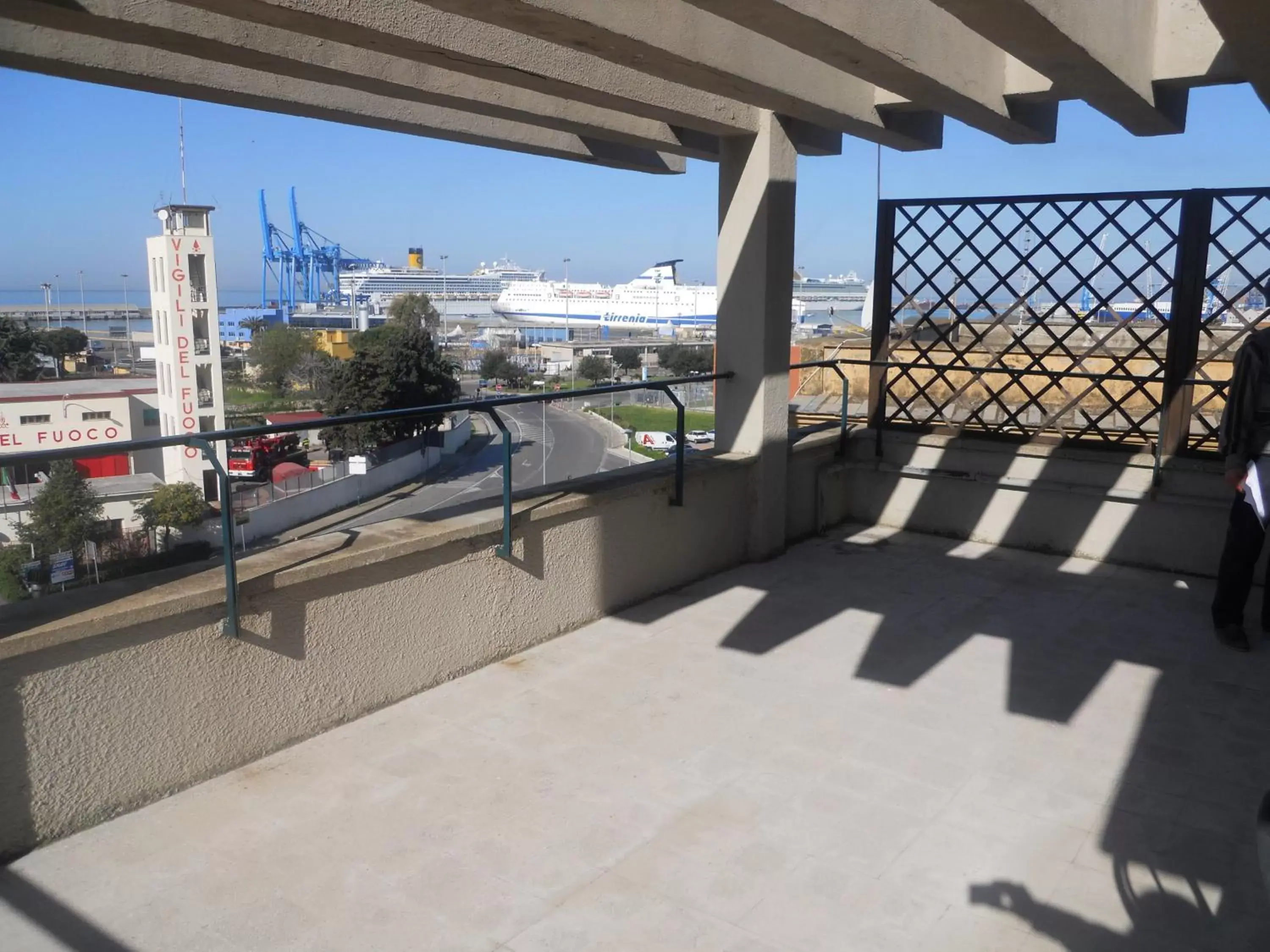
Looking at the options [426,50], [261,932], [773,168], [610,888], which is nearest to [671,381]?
[773,168]

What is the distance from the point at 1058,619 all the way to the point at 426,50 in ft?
13.4

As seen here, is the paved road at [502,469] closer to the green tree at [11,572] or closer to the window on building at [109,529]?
the window on building at [109,529]

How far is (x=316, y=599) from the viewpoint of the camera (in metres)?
3.43

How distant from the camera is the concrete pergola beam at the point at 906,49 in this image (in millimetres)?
3086

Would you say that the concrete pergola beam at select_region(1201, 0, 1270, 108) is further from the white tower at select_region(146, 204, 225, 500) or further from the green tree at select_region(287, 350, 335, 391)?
the green tree at select_region(287, 350, 335, 391)

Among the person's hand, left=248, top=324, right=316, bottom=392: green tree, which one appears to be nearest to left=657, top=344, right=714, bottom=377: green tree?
the person's hand

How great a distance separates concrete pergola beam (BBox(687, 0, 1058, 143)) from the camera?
10.1ft

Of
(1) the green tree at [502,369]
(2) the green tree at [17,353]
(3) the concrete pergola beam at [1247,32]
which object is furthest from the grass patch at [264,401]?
(3) the concrete pergola beam at [1247,32]

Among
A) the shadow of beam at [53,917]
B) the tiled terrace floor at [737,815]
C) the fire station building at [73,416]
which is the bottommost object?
the tiled terrace floor at [737,815]

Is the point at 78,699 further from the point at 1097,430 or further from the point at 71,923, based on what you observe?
the point at 1097,430

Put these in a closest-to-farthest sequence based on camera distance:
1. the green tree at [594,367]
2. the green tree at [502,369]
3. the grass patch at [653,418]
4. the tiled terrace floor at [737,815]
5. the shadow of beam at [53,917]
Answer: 1. the shadow of beam at [53,917]
2. the tiled terrace floor at [737,815]
3. the grass patch at [653,418]
4. the green tree at [594,367]
5. the green tree at [502,369]

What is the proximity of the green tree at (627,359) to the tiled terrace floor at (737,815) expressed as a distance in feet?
16.4

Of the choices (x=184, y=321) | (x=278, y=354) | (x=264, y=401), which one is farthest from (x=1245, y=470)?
(x=278, y=354)

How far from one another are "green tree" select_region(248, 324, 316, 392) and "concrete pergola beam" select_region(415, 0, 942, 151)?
14.2m
